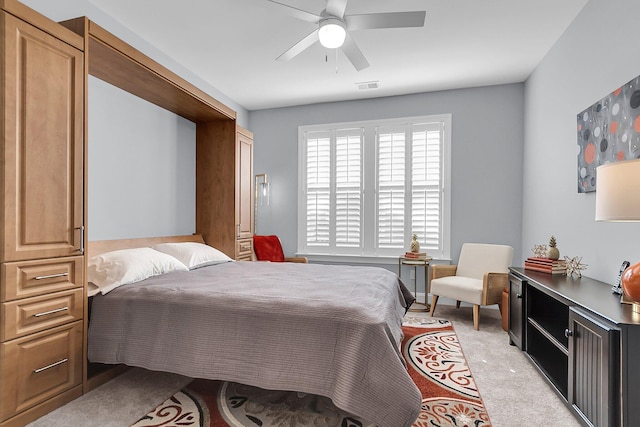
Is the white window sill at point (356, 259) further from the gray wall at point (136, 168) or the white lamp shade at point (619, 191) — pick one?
the white lamp shade at point (619, 191)

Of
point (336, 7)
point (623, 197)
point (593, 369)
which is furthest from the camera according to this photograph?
point (336, 7)

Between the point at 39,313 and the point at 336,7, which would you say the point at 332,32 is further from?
the point at 39,313

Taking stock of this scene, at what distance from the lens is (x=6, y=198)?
181 centimetres

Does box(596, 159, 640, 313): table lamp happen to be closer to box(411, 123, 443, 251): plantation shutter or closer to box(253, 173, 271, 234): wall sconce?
box(411, 123, 443, 251): plantation shutter

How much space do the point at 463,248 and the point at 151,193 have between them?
12.1ft

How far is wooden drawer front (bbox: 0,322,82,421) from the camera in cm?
183

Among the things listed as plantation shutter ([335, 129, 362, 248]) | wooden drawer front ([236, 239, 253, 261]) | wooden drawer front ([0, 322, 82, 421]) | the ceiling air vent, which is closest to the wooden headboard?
wooden drawer front ([236, 239, 253, 261])

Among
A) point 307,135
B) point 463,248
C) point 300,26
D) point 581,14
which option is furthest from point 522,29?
point 307,135

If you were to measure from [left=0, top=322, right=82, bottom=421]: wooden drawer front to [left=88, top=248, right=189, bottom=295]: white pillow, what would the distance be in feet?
1.09

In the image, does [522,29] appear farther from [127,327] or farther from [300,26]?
[127,327]

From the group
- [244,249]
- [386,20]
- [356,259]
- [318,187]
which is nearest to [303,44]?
[386,20]

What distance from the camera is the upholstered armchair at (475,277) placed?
11.9 feet

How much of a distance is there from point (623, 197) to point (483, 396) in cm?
144

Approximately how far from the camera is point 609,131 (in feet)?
7.99
